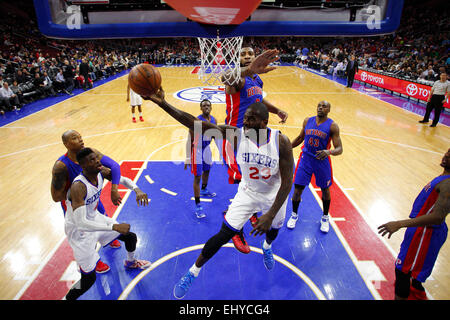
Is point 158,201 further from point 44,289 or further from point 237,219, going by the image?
point 237,219

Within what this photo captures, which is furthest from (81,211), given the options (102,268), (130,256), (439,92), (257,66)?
(439,92)

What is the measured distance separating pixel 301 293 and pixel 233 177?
1.71m

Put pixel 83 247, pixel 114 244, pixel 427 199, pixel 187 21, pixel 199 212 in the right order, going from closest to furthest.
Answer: pixel 427 199 < pixel 83 247 < pixel 114 244 < pixel 187 21 < pixel 199 212

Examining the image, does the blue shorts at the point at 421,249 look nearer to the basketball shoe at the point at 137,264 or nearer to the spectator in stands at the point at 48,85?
the basketball shoe at the point at 137,264

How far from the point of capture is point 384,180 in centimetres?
568

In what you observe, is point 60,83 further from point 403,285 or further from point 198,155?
point 403,285

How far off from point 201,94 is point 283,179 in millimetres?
11556

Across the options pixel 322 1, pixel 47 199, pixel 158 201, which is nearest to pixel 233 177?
pixel 158 201

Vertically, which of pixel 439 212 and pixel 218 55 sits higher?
pixel 218 55

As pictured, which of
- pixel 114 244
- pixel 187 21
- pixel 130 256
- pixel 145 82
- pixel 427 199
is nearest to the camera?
pixel 145 82

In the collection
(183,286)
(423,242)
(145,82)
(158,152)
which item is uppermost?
(145,82)

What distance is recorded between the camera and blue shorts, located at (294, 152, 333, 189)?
3914 mm

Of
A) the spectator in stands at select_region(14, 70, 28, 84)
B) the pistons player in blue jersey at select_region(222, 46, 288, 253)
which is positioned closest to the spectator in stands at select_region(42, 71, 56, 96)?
the spectator in stands at select_region(14, 70, 28, 84)

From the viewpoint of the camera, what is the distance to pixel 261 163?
9.23 ft
